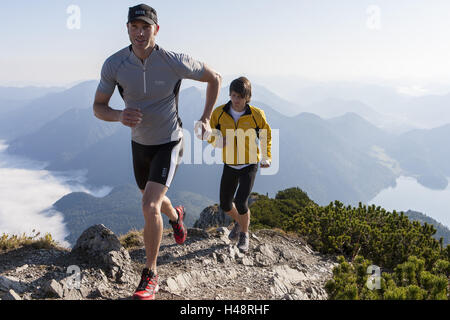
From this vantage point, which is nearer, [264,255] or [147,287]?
[147,287]

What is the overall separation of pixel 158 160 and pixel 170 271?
1946mm

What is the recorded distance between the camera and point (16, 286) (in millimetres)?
3951

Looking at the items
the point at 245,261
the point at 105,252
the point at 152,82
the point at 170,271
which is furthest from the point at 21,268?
the point at 245,261

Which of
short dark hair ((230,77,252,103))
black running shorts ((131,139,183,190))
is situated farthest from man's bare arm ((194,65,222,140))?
short dark hair ((230,77,252,103))

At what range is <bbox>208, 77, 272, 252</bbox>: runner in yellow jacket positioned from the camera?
5.79 m

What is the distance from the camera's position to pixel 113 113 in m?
3.96

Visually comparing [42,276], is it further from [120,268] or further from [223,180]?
[223,180]

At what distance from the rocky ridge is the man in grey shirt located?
2.69 ft

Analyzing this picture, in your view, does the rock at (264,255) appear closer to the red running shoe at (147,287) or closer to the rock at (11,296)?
the red running shoe at (147,287)

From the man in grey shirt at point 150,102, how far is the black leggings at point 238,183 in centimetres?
166

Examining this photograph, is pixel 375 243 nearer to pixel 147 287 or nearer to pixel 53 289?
pixel 147 287

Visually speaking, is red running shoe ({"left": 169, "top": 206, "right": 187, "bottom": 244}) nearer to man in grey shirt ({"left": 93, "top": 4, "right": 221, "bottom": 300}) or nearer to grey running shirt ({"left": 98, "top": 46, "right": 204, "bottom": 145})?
man in grey shirt ({"left": 93, "top": 4, "right": 221, "bottom": 300})

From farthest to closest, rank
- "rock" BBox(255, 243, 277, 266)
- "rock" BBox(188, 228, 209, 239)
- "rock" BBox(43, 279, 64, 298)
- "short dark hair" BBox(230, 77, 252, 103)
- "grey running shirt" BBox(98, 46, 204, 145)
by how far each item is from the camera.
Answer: "rock" BBox(188, 228, 209, 239)
"rock" BBox(255, 243, 277, 266)
"short dark hair" BBox(230, 77, 252, 103)
"grey running shirt" BBox(98, 46, 204, 145)
"rock" BBox(43, 279, 64, 298)
